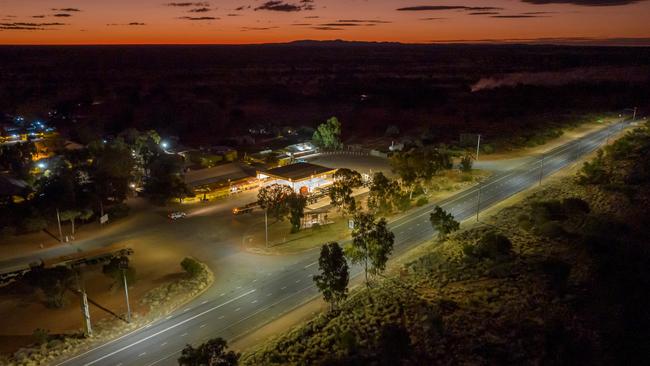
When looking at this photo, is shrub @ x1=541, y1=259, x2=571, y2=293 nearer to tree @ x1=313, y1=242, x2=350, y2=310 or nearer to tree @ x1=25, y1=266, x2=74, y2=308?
tree @ x1=313, y1=242, x2=350, y2=310

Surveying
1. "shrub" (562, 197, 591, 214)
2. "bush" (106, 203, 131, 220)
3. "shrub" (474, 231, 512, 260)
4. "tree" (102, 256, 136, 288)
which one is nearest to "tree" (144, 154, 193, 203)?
"bush" (106, 203, 131, 220)

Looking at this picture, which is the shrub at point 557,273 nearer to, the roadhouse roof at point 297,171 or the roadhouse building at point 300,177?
the roadhouse building at point 300,177

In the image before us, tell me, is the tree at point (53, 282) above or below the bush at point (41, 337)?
above

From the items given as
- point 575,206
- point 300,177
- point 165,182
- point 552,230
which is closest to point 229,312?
point 165,182

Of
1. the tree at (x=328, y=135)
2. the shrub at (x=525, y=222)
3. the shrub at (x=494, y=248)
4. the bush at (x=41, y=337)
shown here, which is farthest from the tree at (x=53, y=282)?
the tree at (x=328, y=135)

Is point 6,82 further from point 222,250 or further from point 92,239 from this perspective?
point 222,250

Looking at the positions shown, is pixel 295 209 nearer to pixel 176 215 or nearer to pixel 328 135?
pixel 176 215
